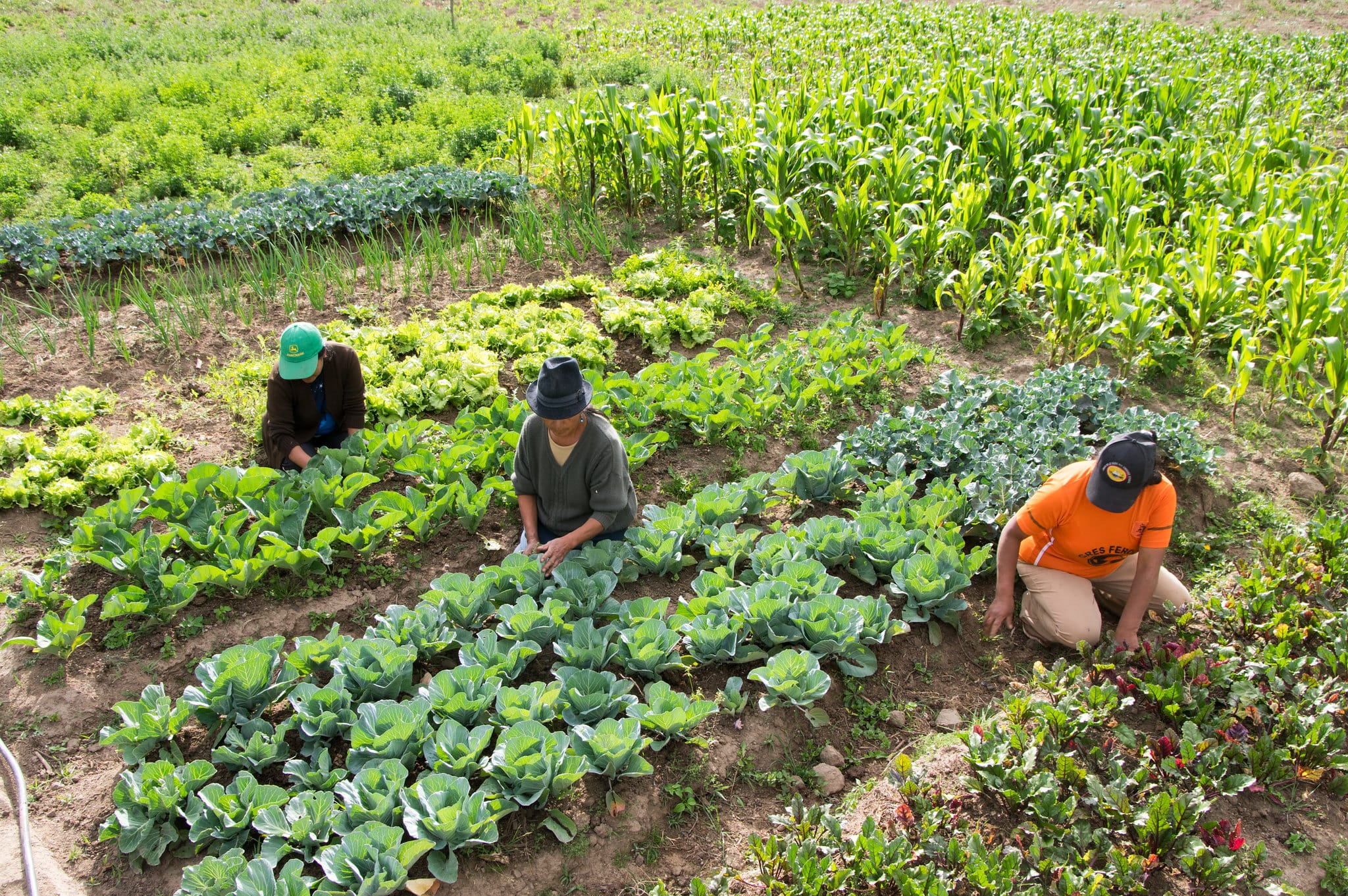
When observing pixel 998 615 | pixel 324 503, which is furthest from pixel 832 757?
pixel 324 503

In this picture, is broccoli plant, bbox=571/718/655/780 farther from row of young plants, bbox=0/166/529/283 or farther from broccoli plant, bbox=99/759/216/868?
row of young plants, bbox=0/166/529/283

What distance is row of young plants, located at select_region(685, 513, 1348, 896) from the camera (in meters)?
2.70

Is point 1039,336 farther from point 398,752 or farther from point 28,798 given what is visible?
point 28,798

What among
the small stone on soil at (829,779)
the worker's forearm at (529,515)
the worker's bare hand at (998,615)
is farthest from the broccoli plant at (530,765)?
the worker's bare hand at (998,615)

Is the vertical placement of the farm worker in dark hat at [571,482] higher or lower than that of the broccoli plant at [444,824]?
higher

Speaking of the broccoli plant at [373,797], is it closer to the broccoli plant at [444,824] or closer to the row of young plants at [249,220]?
the broccoli plant at [444,824]

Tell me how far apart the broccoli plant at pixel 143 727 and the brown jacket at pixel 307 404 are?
1593 mm

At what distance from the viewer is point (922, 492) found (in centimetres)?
473

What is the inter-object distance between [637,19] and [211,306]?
14222mm

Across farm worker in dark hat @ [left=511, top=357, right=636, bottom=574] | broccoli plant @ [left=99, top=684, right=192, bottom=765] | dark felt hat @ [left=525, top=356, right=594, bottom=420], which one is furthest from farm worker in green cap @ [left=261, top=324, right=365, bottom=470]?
broccoli plant @ [left=99, top=684, right=192, bottom=765]

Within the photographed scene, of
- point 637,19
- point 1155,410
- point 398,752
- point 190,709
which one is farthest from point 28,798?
point 637,19

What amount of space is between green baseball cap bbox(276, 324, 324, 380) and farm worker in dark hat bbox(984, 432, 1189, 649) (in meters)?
3.30

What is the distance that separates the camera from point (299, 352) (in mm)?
4070

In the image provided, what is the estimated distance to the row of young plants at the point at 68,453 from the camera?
431 cm
